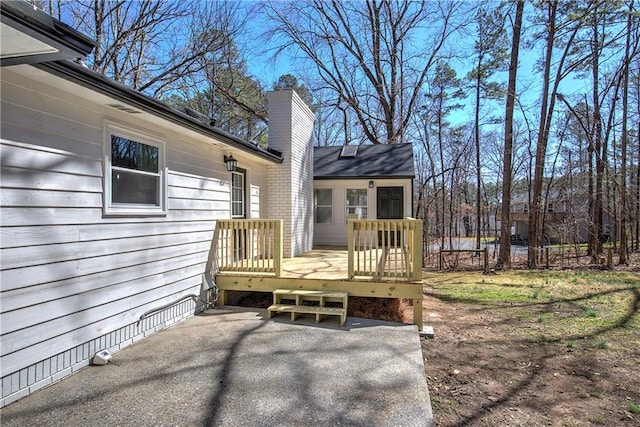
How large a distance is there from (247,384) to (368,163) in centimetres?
860

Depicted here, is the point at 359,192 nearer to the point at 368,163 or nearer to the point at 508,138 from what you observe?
the point at 368,163

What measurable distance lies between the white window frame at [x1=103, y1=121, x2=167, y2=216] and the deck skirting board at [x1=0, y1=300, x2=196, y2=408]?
1332 mm

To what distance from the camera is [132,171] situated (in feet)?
12.9

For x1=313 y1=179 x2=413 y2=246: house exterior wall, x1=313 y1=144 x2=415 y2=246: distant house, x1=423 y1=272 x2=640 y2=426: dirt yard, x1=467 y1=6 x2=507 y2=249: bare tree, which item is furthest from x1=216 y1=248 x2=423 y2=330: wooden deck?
x1=467 y1=6 x2=507 y2=249: bare tree

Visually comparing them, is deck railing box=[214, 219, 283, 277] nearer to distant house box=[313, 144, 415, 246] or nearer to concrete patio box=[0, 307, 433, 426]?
concrete patio box=[0, 307, 433, 426]

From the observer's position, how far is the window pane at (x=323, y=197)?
10.3 metres

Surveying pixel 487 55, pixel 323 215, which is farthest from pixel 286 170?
pixel 487 55

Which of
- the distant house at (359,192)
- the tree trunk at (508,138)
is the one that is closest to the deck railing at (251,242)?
the distant house at (359,192)

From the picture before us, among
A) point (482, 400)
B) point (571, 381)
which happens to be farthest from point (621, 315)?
point (482, 400)

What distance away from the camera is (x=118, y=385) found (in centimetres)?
297

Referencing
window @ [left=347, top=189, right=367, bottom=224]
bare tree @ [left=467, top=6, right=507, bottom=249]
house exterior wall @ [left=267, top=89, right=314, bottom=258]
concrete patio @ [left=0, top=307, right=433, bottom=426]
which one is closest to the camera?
concrete patio @ [left=0, top=307, right=433, bottom=426]

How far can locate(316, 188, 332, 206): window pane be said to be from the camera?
10.3 m

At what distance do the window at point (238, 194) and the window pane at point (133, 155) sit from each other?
7.43ft

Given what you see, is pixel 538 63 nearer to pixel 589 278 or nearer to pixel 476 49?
pixel 476 49
